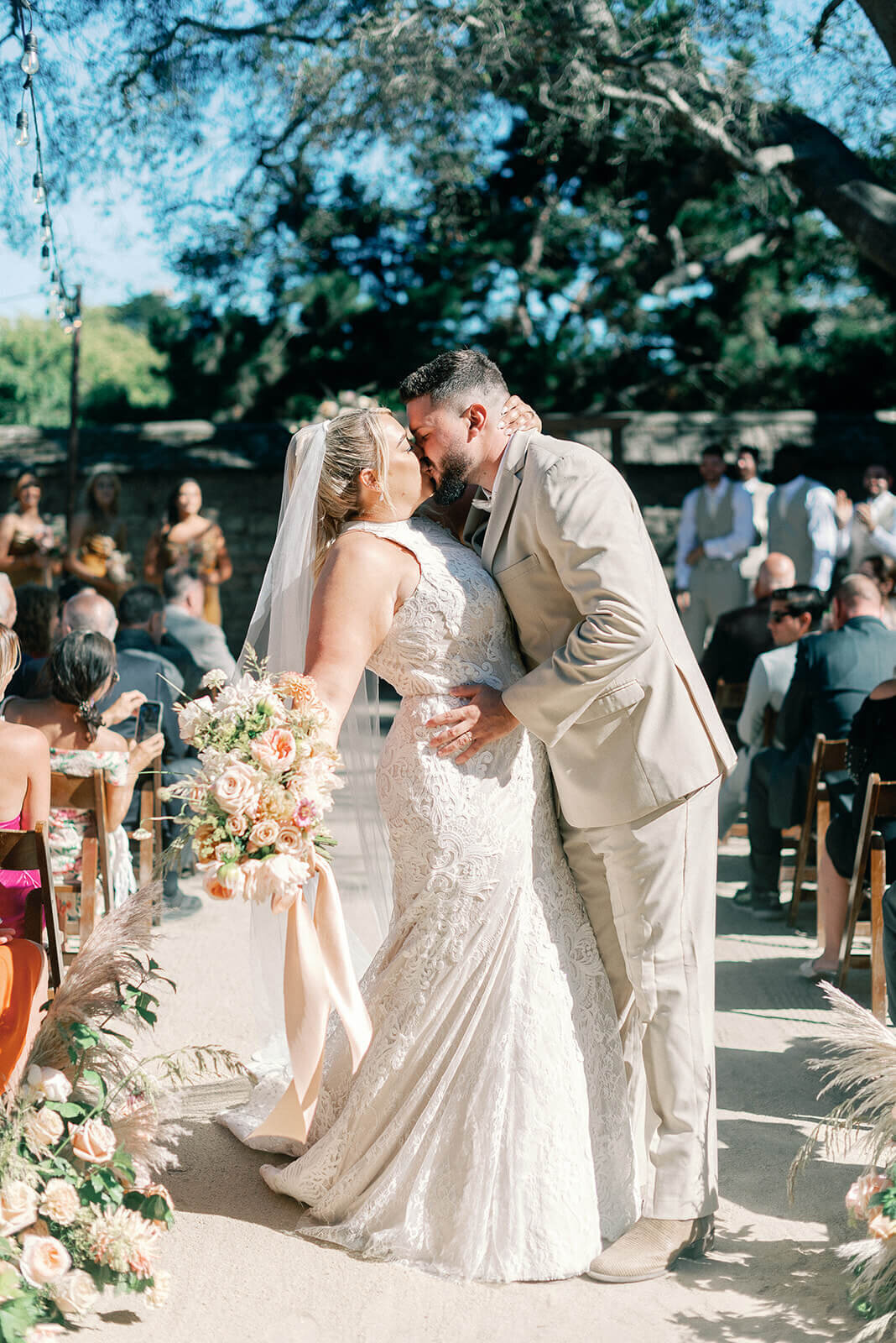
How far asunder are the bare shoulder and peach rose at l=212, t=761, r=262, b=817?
109cm

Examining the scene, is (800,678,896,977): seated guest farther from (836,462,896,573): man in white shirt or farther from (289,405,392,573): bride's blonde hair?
(836,462,896,573): man in white shirt

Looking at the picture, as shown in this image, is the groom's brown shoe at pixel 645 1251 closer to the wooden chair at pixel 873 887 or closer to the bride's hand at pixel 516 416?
the wooden chair at pixel 873 887

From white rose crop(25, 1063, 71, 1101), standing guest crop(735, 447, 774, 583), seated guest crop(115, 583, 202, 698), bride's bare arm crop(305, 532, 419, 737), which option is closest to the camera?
white rose crop(25, 1063, 71, 1101)

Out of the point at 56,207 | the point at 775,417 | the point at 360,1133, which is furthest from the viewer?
the point at 775,417

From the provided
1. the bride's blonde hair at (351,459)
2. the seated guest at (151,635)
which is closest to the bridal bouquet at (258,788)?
the bride's blonde hair at (351,459)

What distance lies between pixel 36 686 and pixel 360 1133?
3.26 meters

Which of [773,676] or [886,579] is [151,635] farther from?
[886,579]

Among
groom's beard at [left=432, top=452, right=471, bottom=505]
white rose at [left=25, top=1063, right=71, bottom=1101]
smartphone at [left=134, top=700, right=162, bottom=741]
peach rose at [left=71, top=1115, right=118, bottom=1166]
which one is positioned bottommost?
peach rose at [left=71, top=1115, right=118, bottom=1166]

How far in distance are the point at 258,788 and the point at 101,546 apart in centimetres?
804

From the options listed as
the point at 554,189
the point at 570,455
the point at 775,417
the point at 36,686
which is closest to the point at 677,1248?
the point at 570,455

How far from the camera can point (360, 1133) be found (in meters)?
3.32

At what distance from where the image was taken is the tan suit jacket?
3.10 metres

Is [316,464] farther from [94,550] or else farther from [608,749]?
[94,550]

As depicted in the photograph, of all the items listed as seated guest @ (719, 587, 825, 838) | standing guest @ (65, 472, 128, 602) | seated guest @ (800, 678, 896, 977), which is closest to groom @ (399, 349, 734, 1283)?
seated guest @ (800, 678, 896, 977)
